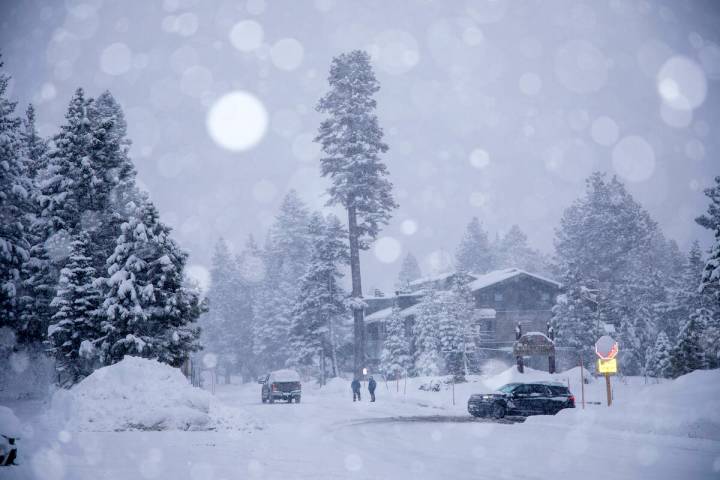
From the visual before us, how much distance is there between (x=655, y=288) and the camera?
202ft

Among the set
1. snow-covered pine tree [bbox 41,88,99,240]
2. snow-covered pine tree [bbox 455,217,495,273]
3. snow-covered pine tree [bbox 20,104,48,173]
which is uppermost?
snow-covered pine tree [bbox 455,217,495,273]

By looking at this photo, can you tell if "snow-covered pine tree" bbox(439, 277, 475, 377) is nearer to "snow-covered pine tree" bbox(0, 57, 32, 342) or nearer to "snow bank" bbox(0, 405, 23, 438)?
"snow-covered pine tree" bbox(0, 57, 32, 342)

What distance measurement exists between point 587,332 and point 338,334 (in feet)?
85.1

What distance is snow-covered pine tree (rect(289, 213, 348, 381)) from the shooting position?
54656 millimetres

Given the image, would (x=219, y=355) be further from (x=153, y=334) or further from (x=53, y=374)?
(x=153, y=334)

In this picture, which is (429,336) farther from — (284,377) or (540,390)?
(540,390)

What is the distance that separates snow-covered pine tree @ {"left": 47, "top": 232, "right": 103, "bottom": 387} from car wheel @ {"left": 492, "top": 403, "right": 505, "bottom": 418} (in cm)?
1699

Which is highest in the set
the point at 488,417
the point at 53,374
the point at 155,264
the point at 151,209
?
the point at 151,209

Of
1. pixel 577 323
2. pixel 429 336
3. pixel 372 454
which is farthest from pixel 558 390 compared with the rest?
pixel 577 323

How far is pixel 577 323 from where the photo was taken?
52875 millimetres

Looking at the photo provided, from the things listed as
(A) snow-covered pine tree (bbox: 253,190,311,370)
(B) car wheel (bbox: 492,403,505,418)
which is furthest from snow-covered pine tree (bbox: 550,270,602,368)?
(B) car wheel (bbox: 492,403,505,418)

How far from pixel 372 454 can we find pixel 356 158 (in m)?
31.2

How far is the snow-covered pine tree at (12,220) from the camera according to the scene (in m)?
28.8

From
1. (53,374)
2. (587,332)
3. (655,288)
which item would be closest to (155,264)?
(53,374)
